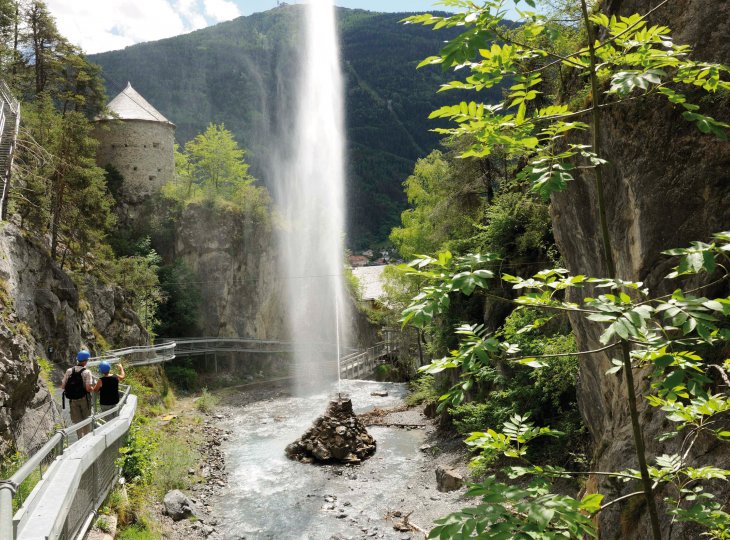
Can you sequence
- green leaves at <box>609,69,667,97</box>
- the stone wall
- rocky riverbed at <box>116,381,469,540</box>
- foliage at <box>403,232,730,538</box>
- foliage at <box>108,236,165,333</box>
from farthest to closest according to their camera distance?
the stone wall → foliage at <box>108,236,165,333</box> → rocky riverbed at <box>116,381,469,540</box> → green leaves at <box>609,69,667,97</box> → foliage at <box>403,232,730,538</box>

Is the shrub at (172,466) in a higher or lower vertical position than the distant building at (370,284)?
lower

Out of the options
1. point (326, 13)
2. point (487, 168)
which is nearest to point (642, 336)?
point (487, 168)

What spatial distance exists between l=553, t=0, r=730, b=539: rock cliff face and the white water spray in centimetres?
3570

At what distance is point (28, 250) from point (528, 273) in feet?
47.9

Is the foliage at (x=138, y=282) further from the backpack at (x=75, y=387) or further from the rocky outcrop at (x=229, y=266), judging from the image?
the backpack at (x=75, y=387)

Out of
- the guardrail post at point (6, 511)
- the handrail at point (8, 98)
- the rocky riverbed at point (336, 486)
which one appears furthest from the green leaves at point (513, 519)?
the handrail at point (8, 98)

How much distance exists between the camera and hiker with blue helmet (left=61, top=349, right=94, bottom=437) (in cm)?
865

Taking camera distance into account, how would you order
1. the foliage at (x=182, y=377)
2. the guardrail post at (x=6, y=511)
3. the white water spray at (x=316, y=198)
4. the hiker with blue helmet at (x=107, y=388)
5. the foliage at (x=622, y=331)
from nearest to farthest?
the foliage at (x=622, y=331) < the guardrail post at (x=6, y=511) < the hiker with blue helmet at (x=107, y=388) < the foliage at (x=182, y=377) < the white water spray at (x=316, y=198)

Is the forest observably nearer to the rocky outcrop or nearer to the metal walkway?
the rocky outcrop

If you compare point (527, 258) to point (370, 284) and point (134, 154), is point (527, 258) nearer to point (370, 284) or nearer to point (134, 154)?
point (134, 154)

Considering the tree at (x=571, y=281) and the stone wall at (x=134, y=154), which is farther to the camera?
the stone wall at (x=134, y=154)

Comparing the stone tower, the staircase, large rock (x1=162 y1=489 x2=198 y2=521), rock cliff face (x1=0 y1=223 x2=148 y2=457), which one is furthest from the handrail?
the stone tower

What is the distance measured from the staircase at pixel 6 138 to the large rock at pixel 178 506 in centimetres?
756

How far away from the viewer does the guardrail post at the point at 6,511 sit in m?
3.28
